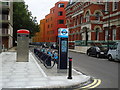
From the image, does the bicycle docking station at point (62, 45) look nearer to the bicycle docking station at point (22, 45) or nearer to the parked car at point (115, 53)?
the bicycle docking station at point (22, 45)

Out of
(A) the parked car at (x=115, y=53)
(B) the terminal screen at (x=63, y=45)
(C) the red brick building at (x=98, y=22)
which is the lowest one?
(A) the parked car at (x=115, y=53)

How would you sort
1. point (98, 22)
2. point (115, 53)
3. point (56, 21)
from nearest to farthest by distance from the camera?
point (115, 53), point (98, 22), point (56, 21)

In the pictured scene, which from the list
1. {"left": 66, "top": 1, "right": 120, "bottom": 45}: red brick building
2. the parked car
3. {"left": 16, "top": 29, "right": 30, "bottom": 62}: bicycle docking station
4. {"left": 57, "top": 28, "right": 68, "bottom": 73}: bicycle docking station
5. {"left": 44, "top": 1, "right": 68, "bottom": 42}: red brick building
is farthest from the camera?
{"left": 44, "top": 1, "right": 68, "bottom": 42}: red brick building

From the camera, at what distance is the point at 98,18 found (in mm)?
35094

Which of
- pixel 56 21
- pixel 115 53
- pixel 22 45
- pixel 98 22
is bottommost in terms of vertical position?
pixel 115 53

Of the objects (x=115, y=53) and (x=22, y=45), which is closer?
(x=22, y=45)

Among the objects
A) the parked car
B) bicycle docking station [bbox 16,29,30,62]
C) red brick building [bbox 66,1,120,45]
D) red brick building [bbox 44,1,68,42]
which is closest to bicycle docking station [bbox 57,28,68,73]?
bicycle docking station [bbox 16,29,30,62]

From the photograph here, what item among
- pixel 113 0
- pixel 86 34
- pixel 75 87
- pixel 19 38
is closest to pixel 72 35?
pixel 86 34

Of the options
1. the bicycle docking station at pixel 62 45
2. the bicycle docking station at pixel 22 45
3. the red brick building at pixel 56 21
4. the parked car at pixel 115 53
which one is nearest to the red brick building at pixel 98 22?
the parked car at pixel 115 53

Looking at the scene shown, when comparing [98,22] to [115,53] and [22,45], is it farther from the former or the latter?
[22,45]

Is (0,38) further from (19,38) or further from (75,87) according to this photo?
(75,87)

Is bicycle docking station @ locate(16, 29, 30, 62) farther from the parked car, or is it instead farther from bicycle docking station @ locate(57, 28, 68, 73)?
the parked car

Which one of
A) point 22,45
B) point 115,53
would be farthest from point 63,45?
point 115,53

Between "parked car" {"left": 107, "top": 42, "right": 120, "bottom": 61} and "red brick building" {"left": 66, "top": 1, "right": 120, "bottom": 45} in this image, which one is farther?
"red brick building" {"left": 66, "top": 1, "right": 120, "bottom": 45}
